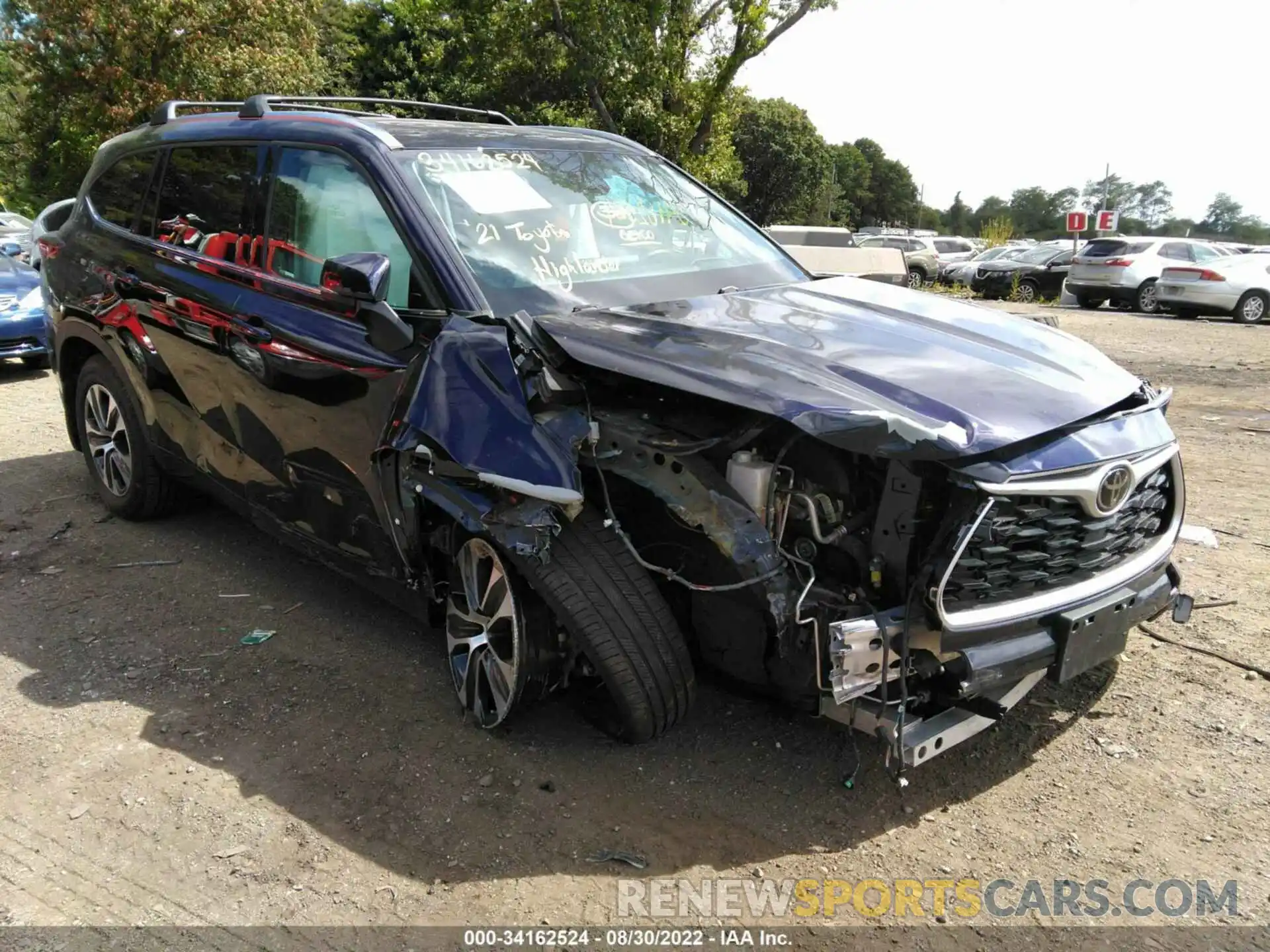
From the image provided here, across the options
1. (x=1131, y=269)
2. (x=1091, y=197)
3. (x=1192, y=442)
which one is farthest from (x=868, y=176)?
(x=1192, y=442)

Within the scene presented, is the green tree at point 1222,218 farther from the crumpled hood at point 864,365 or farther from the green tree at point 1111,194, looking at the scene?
the crumpled hood at point 864,365

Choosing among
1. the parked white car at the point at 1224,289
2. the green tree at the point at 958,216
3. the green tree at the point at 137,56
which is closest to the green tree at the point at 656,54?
the green tree at the point at 137,56

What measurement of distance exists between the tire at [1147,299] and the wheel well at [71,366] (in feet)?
58.3

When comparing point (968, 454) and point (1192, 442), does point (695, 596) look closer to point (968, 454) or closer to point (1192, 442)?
point (968, 454)

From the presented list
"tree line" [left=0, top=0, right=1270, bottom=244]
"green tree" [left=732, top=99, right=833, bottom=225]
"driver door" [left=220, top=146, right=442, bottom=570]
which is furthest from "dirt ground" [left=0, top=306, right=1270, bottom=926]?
"green tree" [left=732, top=99, right=833, bottom=225]

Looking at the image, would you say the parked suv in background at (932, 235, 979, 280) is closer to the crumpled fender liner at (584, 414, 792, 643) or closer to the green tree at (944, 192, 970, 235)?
the crumpled fender liner at (584, 414, 792, 643)

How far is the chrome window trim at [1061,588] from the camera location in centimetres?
260

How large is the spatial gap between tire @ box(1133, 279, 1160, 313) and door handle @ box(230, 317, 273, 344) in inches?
707

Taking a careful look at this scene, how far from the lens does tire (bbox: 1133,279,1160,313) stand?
59.8 feet

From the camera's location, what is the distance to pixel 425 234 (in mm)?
3359

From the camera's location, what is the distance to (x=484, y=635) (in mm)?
3281

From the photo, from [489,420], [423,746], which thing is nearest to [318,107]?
[489,420]

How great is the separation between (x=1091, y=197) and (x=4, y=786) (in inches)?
2931

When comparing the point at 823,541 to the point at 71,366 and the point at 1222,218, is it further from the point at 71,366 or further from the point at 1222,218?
the point at 1222,218
